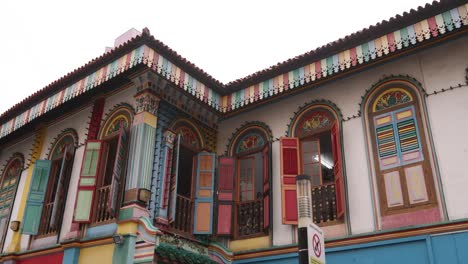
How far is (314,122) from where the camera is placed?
9375mm

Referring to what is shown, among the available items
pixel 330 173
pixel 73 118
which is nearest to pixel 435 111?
pixel 330 173

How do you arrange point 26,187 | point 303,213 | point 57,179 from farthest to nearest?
1. point 26,187
2. point 57,179
3. point 303,213

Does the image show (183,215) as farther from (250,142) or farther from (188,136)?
(250,142)

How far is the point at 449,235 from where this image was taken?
23.2 ft

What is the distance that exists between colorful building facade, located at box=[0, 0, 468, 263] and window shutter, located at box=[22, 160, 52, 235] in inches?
1.1

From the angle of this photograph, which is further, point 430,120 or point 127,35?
point 127,35

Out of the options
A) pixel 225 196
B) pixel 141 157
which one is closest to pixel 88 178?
pixel 141 157

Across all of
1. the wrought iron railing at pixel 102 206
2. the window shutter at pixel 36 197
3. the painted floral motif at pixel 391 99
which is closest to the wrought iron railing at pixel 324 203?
the painted floral motif at pixel 391 99

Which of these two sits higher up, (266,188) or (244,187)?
(244,187)

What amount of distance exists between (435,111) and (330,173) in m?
2.93

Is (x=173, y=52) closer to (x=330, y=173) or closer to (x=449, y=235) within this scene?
(x=330, y=173)

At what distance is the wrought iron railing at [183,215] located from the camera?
9.05 metres

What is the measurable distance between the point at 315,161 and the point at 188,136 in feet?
8.87

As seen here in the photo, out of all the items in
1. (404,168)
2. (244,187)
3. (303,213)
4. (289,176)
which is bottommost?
(303,213)
